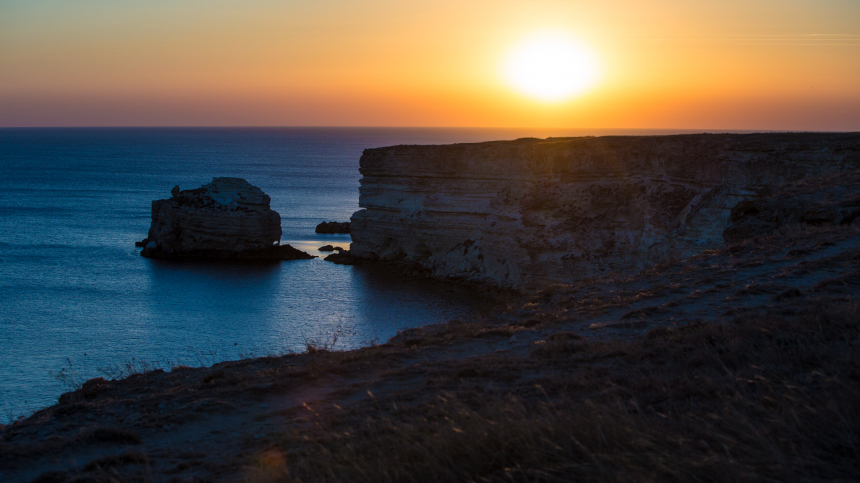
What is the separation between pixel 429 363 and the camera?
765 centimetres

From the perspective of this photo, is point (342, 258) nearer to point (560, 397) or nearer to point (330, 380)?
point (330, 380)

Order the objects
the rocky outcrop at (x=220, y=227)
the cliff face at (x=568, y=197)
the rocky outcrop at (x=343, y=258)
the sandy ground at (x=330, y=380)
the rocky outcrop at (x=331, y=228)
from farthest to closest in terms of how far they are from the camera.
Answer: the rocky outcrop at (x=331, y=228)
the rocky outcrop at (x=220, y=227)
the rocky outcrop at (x=343, y=258)
the cliff face at (x=568, y=197)
the sandy ground at (x=330, y=380)

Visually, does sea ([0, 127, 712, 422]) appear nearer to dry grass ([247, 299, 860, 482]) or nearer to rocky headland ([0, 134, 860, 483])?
rocky headland ([0, 134, 860, 483])

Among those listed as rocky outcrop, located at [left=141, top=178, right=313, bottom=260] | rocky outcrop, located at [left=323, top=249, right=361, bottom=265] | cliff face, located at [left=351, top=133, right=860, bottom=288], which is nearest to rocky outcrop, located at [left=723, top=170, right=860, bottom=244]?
cliff face, located at [left=351, top=133, right=860, bottom=288]

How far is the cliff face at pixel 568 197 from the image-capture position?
71.5 ft

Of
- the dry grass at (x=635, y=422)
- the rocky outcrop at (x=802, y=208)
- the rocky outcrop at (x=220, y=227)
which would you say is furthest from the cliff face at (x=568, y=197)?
the dry grass at (x=635, y=422)

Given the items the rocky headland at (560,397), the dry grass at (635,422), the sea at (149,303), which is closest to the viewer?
the dry grass at (635,422)

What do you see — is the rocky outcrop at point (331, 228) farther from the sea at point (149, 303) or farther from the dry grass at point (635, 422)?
the dry grass at point (635, 422)

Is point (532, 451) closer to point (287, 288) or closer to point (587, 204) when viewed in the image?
point (587, 204)

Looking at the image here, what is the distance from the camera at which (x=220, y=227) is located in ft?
129

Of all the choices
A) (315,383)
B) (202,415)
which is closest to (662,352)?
(315,383)

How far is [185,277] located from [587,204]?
892 inches

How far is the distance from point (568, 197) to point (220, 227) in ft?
78.1

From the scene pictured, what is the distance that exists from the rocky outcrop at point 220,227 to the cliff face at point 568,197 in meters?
6.88
